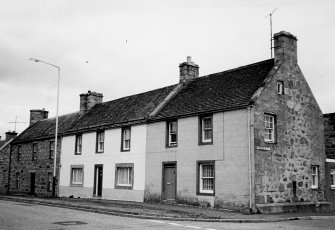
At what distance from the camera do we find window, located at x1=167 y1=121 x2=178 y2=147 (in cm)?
2566

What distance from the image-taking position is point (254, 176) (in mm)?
20438

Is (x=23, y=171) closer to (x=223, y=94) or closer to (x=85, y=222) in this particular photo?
(x=223, y=94)

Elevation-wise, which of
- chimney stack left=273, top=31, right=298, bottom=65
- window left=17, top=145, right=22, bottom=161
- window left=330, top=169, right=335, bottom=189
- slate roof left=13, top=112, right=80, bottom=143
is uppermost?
chimney stack left=273, top=31, right=298, bottom=65

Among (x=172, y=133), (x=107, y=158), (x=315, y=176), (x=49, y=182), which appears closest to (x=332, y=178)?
(x=315, y=176)

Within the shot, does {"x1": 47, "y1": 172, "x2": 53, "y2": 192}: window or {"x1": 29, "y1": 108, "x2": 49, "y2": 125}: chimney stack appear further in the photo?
{"x1": 29, "y1": 108, "x2": 49, "y2": 125}: chimney stack

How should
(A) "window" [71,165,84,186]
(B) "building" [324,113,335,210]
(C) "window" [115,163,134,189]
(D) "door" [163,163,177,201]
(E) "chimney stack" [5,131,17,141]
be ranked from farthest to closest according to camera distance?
(E) "chimney stack" [5,131,17,141]
(A) "window" [71,165,84,186]
(C) "window" [115,163,134,189]
(B) "building" [324,113,335,210]
(D) "door" [163,163,177,201]

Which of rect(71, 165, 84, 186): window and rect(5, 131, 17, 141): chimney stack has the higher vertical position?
rect(5, 131, 17, 141): chimney stack

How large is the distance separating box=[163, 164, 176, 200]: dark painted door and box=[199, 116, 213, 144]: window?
2.92m

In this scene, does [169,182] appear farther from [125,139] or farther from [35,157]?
[35,157]

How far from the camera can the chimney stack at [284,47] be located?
23.5 meters

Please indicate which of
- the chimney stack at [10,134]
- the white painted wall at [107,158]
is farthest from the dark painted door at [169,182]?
the chimney stack at [10,134]

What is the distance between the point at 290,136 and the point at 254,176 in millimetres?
4287

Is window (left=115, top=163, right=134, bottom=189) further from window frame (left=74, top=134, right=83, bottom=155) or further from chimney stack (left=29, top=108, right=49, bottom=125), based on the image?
chimney stack (left=29, top=108, right=49, bottom=125)

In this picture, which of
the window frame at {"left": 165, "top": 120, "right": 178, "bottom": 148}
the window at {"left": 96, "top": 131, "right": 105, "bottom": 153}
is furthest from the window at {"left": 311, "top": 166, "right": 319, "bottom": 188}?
the window at {"left": 96, "top": 131, "right": 105, "bottom": 153}
